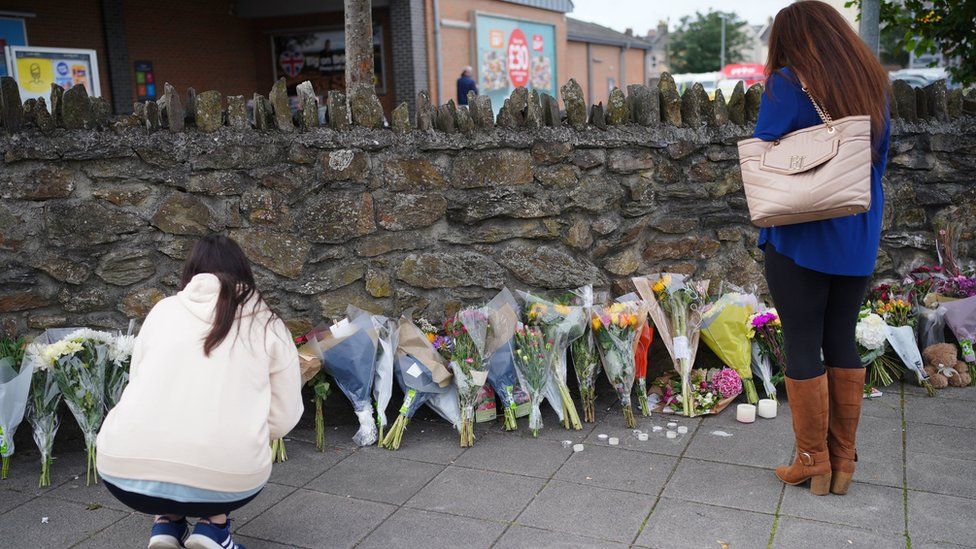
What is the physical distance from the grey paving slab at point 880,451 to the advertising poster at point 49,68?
980 centimetres

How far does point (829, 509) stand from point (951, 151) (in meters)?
3.10

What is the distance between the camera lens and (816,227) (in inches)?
114

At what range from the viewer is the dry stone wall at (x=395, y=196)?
3.92 m

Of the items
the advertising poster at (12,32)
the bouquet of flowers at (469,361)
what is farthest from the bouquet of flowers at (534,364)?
the advertising poster at (12,32)

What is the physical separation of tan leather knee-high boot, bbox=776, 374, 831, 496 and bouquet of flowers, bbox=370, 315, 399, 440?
1.77 m

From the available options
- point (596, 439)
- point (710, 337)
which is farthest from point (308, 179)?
point (710, 337)

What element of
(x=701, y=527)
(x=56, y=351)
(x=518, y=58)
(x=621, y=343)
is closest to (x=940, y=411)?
(x=621, y=343)

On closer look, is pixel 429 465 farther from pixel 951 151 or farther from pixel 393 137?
pixel 951 151

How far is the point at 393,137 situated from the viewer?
427 centimetres

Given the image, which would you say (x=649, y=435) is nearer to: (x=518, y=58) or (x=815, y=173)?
(x=815, y=173)

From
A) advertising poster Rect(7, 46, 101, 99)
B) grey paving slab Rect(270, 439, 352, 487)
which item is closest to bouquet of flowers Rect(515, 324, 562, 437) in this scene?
grey paving slab Rect(270, 439, 352, 487)

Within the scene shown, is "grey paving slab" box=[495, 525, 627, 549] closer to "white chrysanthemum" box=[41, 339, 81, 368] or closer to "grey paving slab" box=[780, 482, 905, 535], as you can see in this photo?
"grey paving slab" box=[780, 482, 905, 535]

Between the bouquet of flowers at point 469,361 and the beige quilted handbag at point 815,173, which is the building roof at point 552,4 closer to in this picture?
the bouquet of flowers at point 469,361

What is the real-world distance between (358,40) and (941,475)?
3.85 metres
